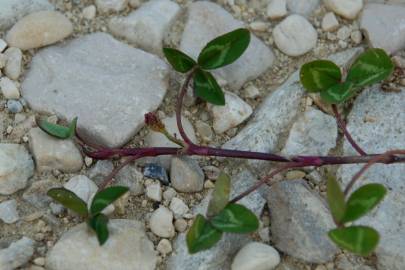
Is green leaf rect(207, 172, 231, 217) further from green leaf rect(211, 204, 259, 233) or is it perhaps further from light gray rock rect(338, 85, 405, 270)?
light gray rock rect(338, 85, 405, 270)

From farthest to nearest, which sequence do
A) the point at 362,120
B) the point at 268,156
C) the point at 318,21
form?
the point at 318,21, the point at 362,120, the point at 268,156

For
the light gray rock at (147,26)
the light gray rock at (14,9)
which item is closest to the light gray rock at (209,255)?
the light gray rock at (147,26)

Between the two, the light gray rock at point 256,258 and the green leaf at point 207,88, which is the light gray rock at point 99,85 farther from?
the light gray rock at point 256,258

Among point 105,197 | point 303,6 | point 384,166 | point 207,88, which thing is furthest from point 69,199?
point 303,6

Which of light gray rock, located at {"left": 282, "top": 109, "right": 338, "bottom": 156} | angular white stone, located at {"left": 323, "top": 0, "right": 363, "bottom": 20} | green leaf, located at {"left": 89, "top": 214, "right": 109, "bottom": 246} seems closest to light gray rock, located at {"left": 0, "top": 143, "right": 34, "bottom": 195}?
green leaf, located at {"left": 89, "top": 214, "right": 109, "bottom": 246}

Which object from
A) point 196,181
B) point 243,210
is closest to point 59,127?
point 196,181

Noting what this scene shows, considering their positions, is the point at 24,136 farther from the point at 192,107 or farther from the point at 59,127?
the point at 192,107
